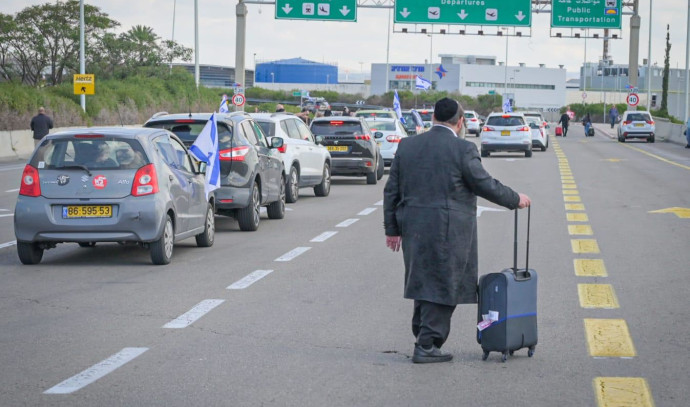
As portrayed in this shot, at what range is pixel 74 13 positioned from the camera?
76.1 metres

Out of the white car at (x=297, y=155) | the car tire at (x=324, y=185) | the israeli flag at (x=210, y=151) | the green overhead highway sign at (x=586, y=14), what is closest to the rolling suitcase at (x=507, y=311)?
the israeli flag at (x=210, y=151)

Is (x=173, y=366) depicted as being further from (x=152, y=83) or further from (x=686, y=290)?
(x=152, y=83)

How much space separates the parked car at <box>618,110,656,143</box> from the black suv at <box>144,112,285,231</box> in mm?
43662

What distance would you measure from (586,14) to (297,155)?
126ft

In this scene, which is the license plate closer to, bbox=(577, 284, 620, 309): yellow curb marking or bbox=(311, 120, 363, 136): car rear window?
bbox=(577, 284, 620, 309): yellow curb marking

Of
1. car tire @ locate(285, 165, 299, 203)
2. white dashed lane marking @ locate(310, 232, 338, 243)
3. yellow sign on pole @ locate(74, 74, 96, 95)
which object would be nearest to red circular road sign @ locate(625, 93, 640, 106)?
yellow sign on pole @ locate(74, 74, 96, 95)

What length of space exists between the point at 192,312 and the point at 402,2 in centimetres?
4746

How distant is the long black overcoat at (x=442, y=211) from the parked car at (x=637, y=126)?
52.1 metres

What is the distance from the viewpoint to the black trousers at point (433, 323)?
7.25 metres

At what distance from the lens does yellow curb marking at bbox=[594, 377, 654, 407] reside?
6.28 meters

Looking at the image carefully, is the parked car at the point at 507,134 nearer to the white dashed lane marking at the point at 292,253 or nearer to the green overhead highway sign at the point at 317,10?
the green overhead highway sign at the point at 317,10

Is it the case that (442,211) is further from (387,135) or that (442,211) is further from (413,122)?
(413,122)

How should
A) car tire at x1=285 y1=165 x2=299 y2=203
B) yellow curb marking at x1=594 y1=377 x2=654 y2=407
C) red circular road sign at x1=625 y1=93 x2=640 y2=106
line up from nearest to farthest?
yellow curb marking at x1=594 y1=377 x2=654 y2=407 < car tire at x1=285 y1=165 x2=299 y2=203 < red circular road sign at x1=625 y1=93 x2=640 y2=106

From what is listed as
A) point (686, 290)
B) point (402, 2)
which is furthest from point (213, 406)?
point (402, 2)
